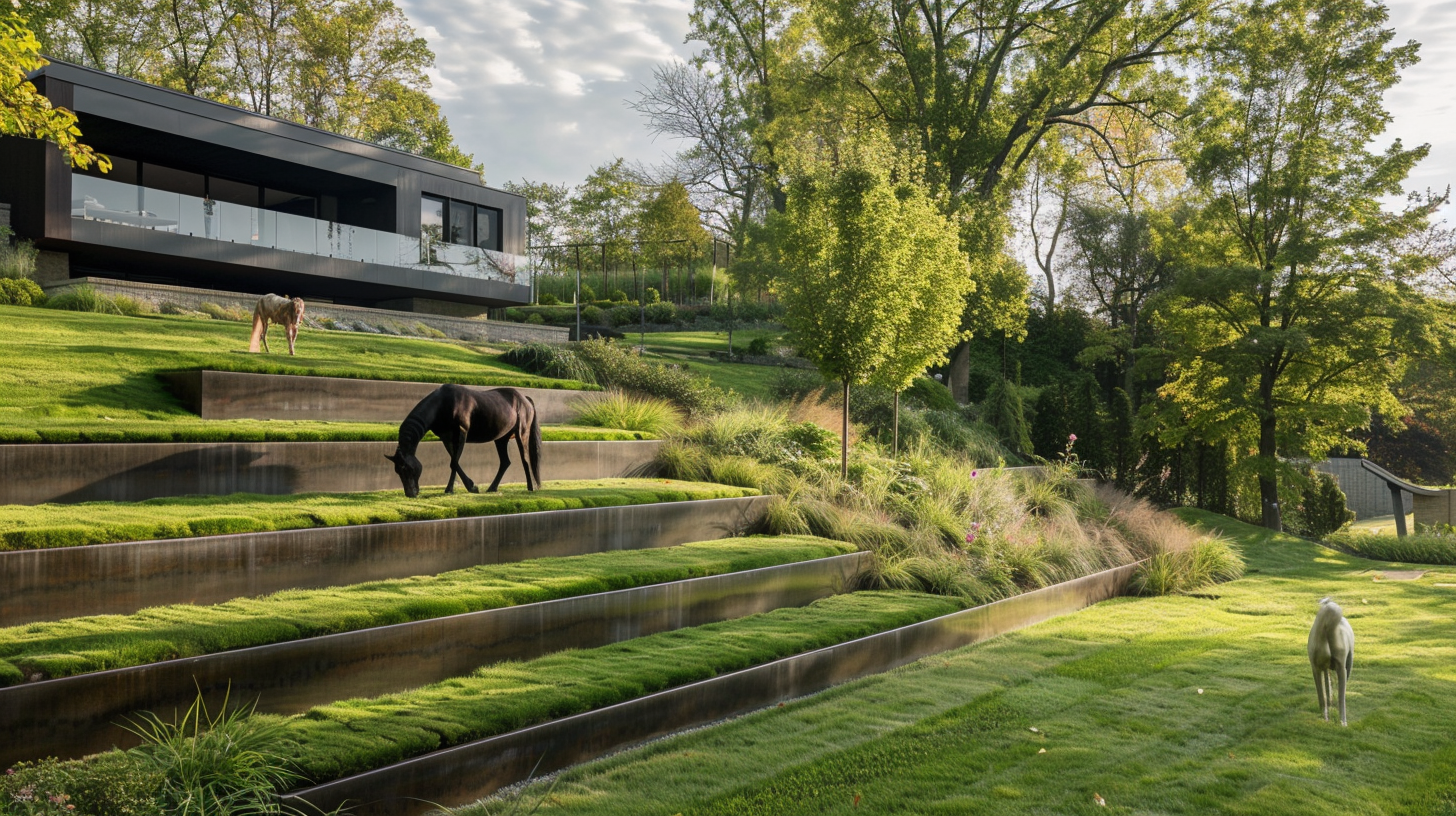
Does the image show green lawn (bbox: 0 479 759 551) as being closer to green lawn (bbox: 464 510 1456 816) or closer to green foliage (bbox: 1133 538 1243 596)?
green lawn (bbox: 464 510 1456 816)

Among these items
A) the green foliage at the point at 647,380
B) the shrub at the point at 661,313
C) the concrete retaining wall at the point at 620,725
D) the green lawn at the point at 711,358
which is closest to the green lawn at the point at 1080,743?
the concrete retaining wall at the point at 620,725

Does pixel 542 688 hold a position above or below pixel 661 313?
below

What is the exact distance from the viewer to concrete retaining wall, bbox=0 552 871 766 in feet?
11.5

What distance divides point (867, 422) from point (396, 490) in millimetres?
11060

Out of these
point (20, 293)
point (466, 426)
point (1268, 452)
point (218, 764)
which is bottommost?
point (218, 764)

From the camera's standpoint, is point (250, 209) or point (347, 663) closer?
point (347, 663)

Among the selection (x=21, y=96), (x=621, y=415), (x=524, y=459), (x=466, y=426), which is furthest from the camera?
(x=621, y=415)

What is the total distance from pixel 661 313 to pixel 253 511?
25.8 meters

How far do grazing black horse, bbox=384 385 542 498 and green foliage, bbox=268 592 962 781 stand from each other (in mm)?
2239

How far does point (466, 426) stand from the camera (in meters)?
7.02

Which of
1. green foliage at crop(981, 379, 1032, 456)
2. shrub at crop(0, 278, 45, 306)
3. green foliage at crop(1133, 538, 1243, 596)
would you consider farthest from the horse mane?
green foliage at crop(981, 379, 1032, 456)

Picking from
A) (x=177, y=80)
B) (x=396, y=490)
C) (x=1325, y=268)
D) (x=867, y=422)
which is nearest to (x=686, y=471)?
(x=396, y=490)

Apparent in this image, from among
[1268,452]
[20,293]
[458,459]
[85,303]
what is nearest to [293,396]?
[458,459]

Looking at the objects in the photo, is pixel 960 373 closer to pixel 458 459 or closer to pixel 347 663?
pixel 458 459
